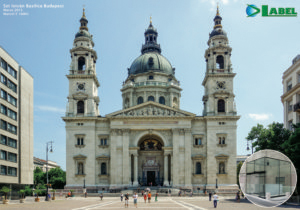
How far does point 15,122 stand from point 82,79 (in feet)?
56.0

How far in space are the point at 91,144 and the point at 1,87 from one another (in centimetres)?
2117

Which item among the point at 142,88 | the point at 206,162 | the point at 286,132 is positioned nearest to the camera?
the point at 286,132

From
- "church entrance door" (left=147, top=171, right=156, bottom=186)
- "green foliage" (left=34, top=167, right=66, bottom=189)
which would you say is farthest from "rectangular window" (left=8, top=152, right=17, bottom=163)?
"green foliage" (left=34, top=167, right=66, bottom=189)

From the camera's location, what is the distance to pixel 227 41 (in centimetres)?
7100

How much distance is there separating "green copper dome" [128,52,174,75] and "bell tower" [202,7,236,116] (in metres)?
15.8

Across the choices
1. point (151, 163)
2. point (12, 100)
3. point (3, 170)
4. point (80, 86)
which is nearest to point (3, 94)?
point (12, 100)

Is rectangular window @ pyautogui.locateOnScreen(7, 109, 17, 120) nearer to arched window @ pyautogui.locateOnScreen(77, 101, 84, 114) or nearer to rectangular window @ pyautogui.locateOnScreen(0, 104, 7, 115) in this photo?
rectangular window @ pyautogui.locateOnScreen(0, 104, 7, 115)

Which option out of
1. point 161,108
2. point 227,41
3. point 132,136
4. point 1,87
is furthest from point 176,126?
point 1,87

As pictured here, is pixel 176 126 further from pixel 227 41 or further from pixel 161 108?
pixel 227 41

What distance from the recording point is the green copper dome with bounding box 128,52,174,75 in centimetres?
8375

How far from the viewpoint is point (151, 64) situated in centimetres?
8381

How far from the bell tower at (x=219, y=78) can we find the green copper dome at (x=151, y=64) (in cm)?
1577

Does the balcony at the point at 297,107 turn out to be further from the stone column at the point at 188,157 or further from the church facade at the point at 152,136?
the stone column at the point at 188,157

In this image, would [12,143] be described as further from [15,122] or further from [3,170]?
[3,170]
